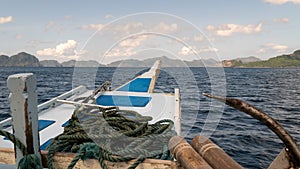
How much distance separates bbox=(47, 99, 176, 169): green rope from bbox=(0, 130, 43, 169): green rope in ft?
0.43

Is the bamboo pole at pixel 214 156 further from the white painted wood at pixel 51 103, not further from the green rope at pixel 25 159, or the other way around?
the white painted wood at pixel 51 103

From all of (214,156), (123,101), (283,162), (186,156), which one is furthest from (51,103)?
(283,162)

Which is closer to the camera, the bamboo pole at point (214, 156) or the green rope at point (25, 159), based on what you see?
the bamboo pole at point (214, 156)

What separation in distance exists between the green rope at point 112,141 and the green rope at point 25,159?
132 millimetres

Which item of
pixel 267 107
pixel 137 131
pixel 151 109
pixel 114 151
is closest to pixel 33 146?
pixel 114 151

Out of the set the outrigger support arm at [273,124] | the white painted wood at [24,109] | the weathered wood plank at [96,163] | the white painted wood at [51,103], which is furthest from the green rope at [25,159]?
the white painted wood at [51,103]

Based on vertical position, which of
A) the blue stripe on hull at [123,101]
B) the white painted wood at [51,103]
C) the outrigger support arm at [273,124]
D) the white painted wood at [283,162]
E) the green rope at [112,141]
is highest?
the outrigger support arm at [273,124]

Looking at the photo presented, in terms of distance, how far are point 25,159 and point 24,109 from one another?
0.50m

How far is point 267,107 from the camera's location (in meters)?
20.8

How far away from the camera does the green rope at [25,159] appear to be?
8.02ft

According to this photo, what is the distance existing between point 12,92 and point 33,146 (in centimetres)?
61

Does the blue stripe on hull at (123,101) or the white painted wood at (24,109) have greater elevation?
the white painted wood at (24,109)

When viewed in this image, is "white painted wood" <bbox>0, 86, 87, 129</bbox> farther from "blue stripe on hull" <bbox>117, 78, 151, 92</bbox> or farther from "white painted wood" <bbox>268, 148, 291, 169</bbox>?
"white painted wood" <bbox>268, 148, 291, 169</bbox>

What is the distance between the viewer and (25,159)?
8.05 ft
